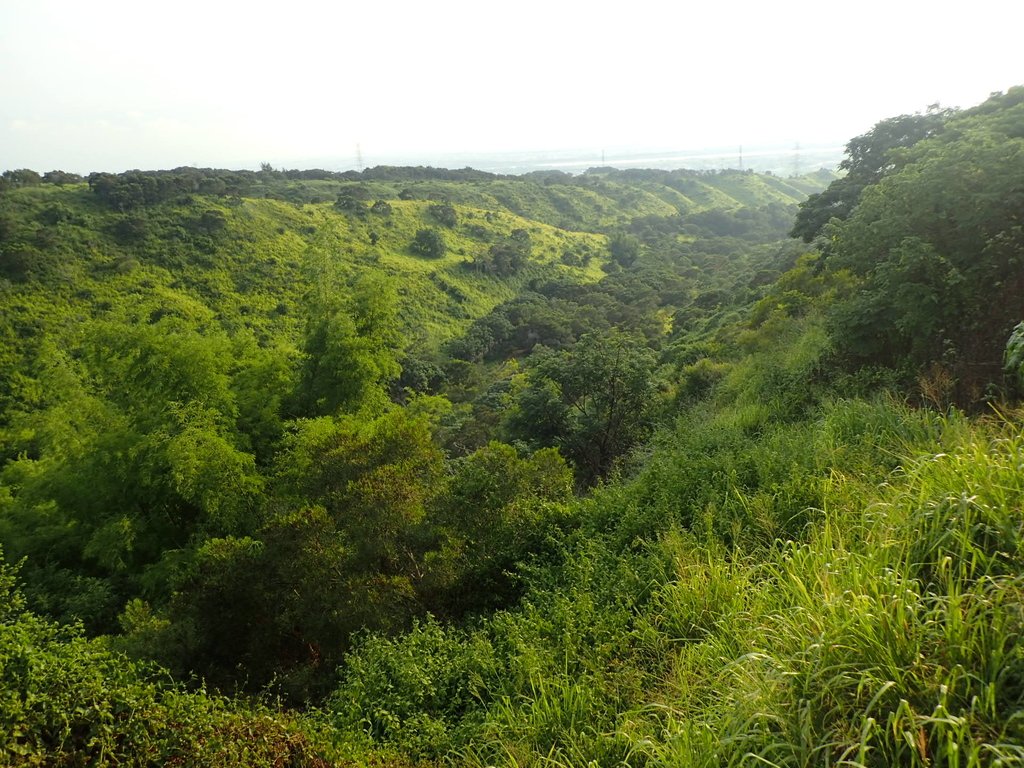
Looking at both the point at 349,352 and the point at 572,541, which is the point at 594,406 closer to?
the point at 349,352

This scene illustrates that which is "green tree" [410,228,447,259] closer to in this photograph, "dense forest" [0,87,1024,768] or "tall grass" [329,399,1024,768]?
"dense forest" [0,87,1024,768]

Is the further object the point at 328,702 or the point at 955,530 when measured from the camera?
the point at 328,702

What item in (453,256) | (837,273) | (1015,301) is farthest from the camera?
(453,256)

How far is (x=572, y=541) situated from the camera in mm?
6020

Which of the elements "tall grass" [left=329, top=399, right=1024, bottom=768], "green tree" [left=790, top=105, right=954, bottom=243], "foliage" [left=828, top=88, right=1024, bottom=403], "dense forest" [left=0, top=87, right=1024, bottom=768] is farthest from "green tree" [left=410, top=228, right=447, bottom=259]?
"tall grass" [left=329, top=399, right=1024, bottom=768]

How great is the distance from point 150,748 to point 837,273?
13.8 metres

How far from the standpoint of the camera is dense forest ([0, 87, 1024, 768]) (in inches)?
94.0

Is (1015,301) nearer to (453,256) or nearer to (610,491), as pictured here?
(610,491)

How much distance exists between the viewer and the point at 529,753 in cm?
300

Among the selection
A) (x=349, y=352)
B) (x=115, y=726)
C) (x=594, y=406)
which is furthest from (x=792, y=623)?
(x=349, y=352)

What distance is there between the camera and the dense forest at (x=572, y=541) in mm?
2387

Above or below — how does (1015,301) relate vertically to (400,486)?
above

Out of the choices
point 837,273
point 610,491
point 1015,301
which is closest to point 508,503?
point 610,491

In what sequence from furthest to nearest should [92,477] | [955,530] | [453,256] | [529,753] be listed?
[453,256]
[92,477]
[529,753]
[955,530]
